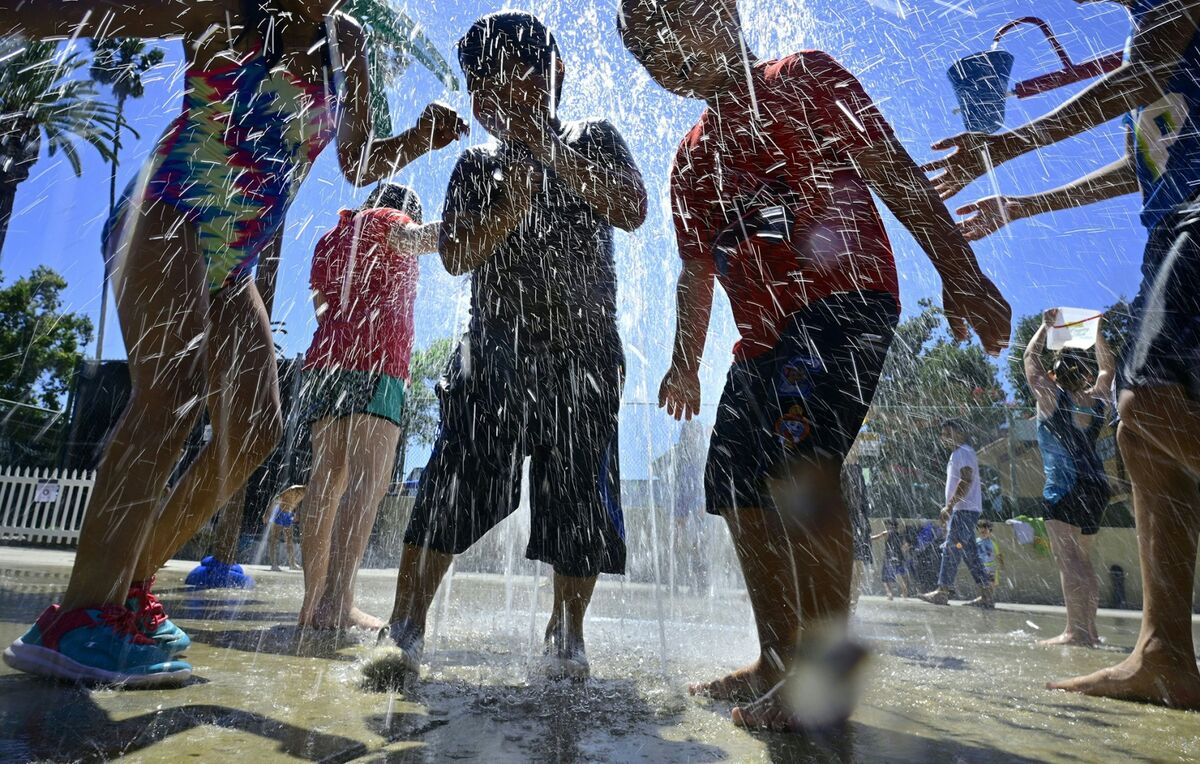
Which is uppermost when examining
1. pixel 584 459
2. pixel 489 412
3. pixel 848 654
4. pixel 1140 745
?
pixel 489 412

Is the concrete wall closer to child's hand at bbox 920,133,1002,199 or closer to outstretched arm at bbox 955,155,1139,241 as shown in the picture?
outstretched arm at bbox 955,155,1139,241

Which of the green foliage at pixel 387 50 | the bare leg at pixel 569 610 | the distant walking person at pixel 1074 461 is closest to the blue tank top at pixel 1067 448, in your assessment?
the distant walking person at pixel 1074 461

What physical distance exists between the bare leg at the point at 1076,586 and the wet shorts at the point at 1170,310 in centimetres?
225

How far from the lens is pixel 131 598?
65.5 inches

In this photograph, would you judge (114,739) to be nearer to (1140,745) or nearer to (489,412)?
(489,412)

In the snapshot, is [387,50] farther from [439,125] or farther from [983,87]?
[983,87]

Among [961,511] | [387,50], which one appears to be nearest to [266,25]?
[387,50]

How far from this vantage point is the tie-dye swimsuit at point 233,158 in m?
1.78

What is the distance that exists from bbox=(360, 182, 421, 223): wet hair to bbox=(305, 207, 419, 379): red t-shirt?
21 cm

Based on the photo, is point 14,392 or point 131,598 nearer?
point 131,598

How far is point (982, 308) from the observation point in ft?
5.43

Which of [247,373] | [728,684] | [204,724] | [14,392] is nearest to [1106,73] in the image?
[728,684]

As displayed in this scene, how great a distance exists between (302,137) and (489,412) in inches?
37.0

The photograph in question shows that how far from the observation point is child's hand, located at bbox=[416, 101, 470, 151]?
2.23 meters
